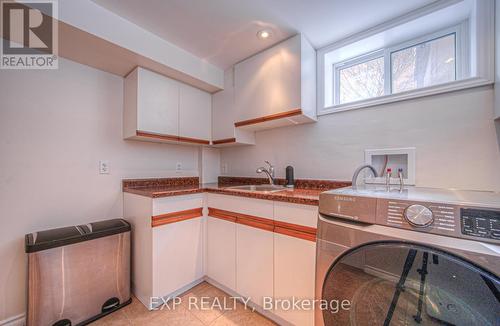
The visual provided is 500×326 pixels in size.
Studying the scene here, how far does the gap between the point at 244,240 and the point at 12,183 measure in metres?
1.65

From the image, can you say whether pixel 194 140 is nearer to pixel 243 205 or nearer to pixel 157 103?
pixel 157 103

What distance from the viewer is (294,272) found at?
123 centimetres

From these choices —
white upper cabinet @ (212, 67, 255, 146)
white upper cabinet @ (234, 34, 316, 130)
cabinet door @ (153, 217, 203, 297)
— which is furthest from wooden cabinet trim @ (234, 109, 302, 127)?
cabinet door @ (153, 217, 203, 297)

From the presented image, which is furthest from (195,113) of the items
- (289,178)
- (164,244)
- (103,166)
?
(164,244)

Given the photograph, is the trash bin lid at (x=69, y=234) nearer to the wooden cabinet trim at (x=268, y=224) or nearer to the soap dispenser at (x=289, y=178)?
the wooden cabinet trim at (x=268, y=224)

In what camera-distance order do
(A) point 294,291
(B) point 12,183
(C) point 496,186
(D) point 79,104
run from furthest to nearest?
(D) point 79,104
(B) point 12,183
(A) point 294,291
(C) point 496,186

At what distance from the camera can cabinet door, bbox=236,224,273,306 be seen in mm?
1350

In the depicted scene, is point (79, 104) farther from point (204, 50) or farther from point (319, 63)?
point (319, 63)

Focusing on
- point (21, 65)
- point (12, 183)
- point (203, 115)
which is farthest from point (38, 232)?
point (203, 115)

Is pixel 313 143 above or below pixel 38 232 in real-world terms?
above

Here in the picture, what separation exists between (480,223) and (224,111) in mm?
1958

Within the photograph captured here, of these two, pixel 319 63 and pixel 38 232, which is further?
pixel 319 63

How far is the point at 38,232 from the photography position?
4.50ft

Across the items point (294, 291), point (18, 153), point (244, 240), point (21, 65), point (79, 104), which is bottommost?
point (294, 291)
